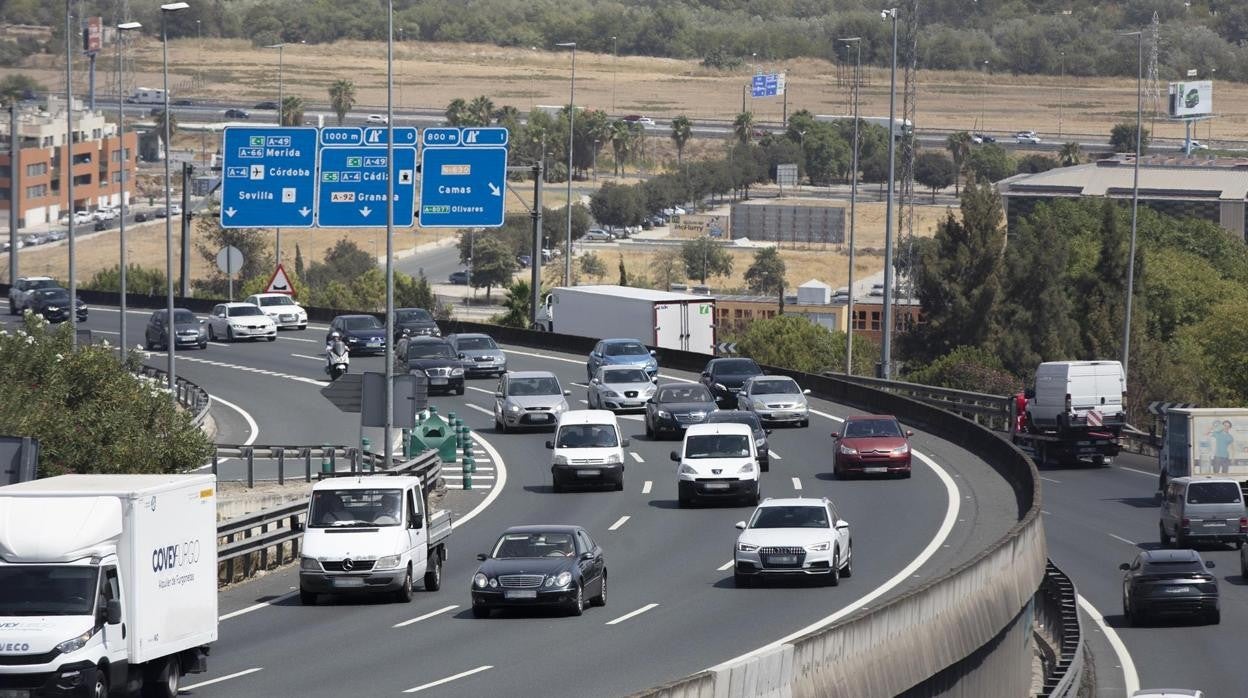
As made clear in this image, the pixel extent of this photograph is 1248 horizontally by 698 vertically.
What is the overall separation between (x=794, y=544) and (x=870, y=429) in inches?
579

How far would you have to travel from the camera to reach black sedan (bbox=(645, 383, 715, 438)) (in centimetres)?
4962

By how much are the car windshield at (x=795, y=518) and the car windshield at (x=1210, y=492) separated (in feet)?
48.0

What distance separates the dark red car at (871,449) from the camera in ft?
142

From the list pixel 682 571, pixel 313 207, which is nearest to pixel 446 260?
pixel 313 207

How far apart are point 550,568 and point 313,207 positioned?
42.2 m

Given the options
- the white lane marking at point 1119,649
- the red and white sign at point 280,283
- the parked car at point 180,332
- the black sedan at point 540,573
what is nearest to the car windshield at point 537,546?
the black sedan at point 540,573

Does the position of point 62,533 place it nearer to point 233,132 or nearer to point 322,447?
point 322,447

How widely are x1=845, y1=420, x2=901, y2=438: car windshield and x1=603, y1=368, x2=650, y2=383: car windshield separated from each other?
40.7ft

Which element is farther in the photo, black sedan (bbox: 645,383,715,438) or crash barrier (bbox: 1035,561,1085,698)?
black sedan (bbox: 645,383,715,438)

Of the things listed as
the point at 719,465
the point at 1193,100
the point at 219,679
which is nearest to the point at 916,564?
the point at 719,465

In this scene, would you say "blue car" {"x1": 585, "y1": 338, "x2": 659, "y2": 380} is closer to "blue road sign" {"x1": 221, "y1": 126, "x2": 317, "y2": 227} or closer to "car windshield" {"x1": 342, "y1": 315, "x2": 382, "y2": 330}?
"car windshield" {"x1": 342, "y1": 315, "x2": 382, "y2": 330}

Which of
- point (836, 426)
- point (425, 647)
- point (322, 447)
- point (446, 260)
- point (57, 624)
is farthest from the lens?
point (446, 260)

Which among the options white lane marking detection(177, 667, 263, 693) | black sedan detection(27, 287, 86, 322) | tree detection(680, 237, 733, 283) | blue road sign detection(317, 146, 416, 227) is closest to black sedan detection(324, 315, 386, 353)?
blue road sign detection(317, 146, 416, 227)

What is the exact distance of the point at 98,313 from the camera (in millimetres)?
85438
